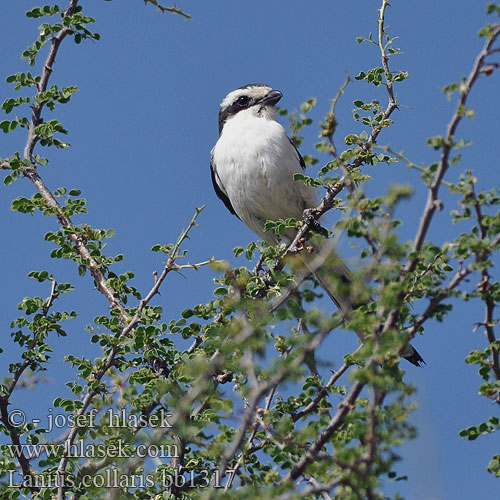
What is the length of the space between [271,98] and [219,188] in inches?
36.3

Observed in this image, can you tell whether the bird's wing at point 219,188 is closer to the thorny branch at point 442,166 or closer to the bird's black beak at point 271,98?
the bird's black beak at point 271,98

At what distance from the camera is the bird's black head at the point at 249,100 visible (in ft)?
24.7

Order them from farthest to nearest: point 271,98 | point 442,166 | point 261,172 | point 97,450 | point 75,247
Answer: point 271,98 → point 261,172 → point 75,247 → point 97,450 → point 442,166

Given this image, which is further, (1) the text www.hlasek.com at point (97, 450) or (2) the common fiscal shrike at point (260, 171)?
(2) the common fiscal shrike at point (260, 171)

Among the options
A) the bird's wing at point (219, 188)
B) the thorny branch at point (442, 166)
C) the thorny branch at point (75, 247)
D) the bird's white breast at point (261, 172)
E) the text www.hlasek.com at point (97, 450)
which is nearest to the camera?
the thorny branch at point (442, 166)

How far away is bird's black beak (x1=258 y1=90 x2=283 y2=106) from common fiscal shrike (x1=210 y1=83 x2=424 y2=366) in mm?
99

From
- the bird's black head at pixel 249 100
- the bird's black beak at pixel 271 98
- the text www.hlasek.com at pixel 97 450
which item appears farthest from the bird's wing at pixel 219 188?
the text www.hlasek.com at pixel 97 450

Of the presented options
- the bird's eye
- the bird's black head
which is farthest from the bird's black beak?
the bird's eye

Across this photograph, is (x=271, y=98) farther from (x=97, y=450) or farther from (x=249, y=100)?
(x=97, y=450)

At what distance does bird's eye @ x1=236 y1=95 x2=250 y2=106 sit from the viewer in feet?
25.2

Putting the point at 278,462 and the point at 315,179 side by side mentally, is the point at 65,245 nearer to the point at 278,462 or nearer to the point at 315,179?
the point at 315,179

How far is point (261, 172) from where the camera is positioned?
6.95 m

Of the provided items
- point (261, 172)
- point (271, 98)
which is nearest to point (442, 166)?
point (261, 172)

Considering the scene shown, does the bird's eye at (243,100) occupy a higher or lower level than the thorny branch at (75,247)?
higher
